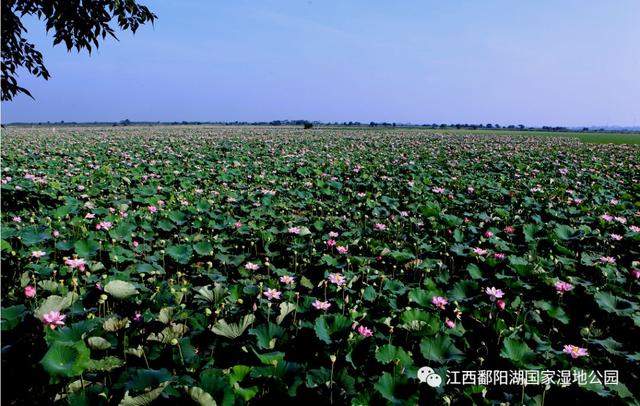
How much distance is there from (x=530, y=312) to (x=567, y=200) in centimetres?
526

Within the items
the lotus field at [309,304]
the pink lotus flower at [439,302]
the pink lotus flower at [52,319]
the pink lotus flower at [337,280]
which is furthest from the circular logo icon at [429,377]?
the pink lotus flower at [52,319]

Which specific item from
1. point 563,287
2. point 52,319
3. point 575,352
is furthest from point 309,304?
point 563,287

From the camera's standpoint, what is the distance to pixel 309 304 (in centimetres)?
278

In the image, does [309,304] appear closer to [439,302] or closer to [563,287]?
[439,302]

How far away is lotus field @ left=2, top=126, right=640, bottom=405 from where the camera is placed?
2.01 m

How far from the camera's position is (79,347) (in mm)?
1920

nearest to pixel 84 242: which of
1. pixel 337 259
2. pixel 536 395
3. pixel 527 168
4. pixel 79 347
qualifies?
pixel 79 347

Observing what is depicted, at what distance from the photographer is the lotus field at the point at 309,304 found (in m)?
2.01

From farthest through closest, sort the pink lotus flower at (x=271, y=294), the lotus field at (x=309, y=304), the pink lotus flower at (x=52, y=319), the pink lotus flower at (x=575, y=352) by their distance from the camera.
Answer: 1. the pink lotus flower at (x=271, y=294)
2. the pink lotus flower at (x=575, y=352)
3. the pink lotus flower at (x=52, y=319)
4. the lotus field at (x=309, y=304)

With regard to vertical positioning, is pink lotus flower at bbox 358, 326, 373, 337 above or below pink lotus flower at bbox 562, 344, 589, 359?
above

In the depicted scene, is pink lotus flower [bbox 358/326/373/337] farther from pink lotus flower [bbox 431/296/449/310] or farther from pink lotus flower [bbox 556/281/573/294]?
pink lotus flower [bbox 556/281/573/294]

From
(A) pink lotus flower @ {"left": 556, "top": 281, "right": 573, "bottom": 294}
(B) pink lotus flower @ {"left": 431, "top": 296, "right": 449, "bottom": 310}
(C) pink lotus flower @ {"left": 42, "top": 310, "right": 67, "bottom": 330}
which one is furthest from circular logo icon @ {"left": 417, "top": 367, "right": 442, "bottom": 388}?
(C) pink lotus flower @ {"left": 42, "top": 310, "right": 67, "bottom": 330}

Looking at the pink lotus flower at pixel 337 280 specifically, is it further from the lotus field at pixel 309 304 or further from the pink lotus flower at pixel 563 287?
the pink lotus flower at pixel 563 287

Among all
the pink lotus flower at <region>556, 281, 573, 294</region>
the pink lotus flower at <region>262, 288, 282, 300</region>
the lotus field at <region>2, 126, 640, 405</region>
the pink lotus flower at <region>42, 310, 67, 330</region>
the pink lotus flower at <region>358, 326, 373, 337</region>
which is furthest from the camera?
the pink lotus flower at <region>556, 281, 573, 294</region>
